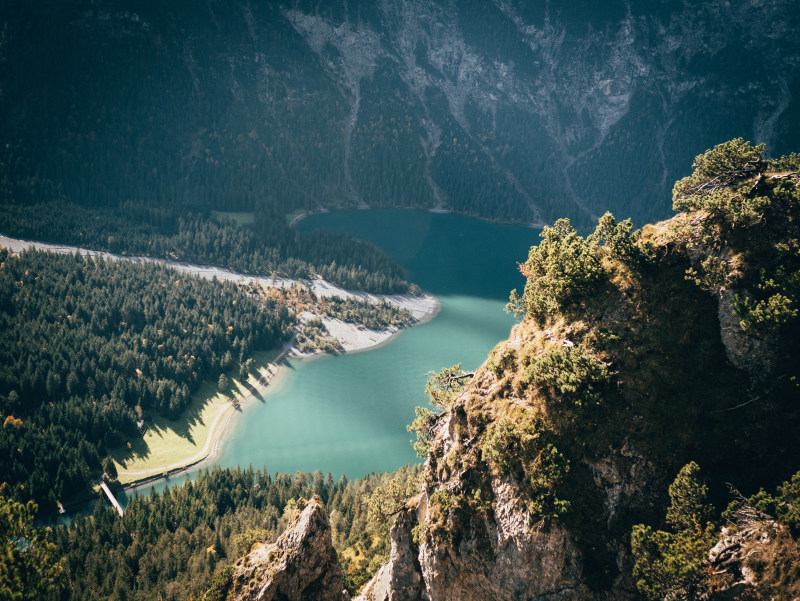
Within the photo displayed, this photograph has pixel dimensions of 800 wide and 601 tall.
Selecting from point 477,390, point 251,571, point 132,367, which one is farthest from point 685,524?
point 132,367

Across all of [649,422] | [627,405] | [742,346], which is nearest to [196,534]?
[627,405]

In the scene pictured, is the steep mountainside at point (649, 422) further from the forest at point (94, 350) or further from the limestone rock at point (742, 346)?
the forest at point (94, 350)

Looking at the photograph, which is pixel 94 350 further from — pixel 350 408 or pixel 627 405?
pixel 627 405

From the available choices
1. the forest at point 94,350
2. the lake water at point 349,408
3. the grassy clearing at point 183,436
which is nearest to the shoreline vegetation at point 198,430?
the grassy clearing at point 183,436

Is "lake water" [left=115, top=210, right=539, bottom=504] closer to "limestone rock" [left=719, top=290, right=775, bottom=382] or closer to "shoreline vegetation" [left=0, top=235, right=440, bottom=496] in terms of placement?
"shoreline vegetation" [left=0, top=235, right=440, bottom=496]

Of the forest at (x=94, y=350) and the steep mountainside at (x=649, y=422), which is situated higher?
the forest at (x=94, y=350)

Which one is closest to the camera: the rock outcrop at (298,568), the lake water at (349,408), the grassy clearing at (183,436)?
the rock outcrop at (298,568)

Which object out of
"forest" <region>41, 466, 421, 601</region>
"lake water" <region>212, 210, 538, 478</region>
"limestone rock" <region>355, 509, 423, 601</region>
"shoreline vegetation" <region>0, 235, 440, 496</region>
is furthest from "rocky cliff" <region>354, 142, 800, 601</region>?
"shoreline vegetation" <region>0, 235, 440, 496</region>
